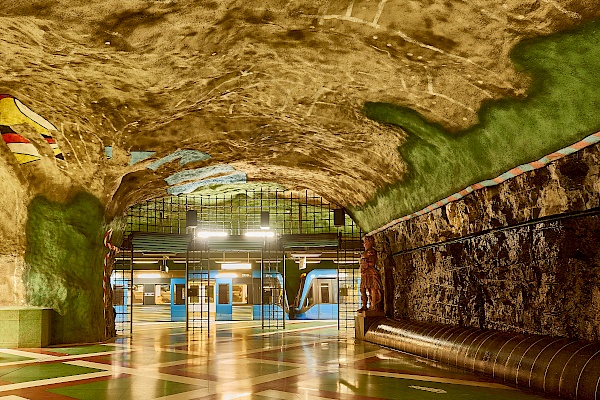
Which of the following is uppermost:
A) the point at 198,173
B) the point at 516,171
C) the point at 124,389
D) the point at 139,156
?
the point at 198,173

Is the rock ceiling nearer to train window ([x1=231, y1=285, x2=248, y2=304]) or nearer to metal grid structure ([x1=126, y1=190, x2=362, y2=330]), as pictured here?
metal grid structure ([x1=126, y1=190, x2=362, y2=330])

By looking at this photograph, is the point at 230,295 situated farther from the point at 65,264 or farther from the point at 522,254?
the point at 522,254

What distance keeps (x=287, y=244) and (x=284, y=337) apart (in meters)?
4.53

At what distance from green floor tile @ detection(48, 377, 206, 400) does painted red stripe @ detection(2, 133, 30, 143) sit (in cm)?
495

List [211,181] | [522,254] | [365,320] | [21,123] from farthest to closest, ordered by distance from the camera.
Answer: [211,181] < [365,320] < [21,123] < [522,254]

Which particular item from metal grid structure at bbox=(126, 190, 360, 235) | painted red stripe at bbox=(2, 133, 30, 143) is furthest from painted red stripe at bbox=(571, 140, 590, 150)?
metal grid structure at bbox=(126, 190, 360, 235)

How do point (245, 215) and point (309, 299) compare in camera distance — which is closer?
point (245, 215)

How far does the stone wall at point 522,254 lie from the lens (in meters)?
5.45

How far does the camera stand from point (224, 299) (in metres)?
21.2

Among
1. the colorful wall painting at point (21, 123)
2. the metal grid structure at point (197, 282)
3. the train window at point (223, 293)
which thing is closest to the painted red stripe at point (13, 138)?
the colorful wall painting at point (21, 123)

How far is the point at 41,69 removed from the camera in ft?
23.2

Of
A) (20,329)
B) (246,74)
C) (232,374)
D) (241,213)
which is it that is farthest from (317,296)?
(246,74)

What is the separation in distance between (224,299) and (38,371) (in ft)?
46.2

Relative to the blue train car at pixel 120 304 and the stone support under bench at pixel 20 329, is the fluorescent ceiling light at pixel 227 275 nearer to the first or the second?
the blue train car at pixel 120 304
